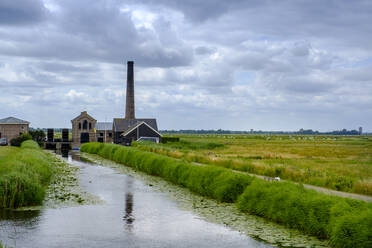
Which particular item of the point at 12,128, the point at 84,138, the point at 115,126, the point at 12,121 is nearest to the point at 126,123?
the point at 115,126

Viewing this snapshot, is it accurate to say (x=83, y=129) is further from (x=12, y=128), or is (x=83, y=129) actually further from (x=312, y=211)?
(x=312, y=211)

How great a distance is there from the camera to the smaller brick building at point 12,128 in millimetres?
78875

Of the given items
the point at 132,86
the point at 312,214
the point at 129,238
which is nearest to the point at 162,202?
the point at 129,238

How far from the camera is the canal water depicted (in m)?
13.6

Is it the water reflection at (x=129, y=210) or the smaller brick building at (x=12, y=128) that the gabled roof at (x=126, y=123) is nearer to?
the smaller brick building at (x=12, y=128)

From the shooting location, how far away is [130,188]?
26375 millimetres

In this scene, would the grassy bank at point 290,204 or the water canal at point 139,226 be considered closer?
the grassy bank at point 290,204

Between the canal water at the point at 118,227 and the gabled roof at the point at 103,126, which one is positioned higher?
the gabled roof at the point at 103,126

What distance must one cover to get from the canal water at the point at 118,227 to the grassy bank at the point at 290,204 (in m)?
2.19

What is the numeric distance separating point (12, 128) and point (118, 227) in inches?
2804

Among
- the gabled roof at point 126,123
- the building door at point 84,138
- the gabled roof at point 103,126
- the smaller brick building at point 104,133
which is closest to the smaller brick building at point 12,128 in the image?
the building door at point 84,138

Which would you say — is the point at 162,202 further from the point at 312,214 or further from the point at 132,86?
the point at 132,86

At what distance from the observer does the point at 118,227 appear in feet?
51.4

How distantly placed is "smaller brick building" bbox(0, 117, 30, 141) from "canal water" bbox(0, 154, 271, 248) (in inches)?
2541
